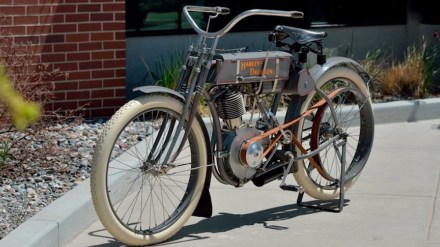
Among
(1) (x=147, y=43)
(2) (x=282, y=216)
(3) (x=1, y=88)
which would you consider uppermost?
(3) (x=1, y=88)

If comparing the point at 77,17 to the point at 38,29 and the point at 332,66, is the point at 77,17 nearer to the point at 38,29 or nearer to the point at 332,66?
the point at 38,29

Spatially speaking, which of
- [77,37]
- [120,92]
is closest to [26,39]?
[77,37]

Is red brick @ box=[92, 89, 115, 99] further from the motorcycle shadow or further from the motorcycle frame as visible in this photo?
the motorcycle frame

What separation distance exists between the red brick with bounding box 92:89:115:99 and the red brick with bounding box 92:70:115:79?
13cm

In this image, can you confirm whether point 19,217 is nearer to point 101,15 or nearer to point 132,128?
point 132,128

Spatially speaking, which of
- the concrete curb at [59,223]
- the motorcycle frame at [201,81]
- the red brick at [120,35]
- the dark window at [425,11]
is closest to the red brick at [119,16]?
the red brick at [120,35]

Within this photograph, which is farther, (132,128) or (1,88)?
(132,128)

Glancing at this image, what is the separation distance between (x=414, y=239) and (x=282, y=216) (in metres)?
0.92

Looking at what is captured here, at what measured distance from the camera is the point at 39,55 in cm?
901

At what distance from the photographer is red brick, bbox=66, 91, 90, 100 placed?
30.3 feet

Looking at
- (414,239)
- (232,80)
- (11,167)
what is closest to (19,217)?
(11,167)

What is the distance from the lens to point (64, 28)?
30.0ft

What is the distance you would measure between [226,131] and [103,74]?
341 cm

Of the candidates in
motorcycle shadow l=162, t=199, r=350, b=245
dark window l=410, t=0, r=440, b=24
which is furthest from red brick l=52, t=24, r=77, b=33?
dark window l=410, t=0, r=440, b=24
